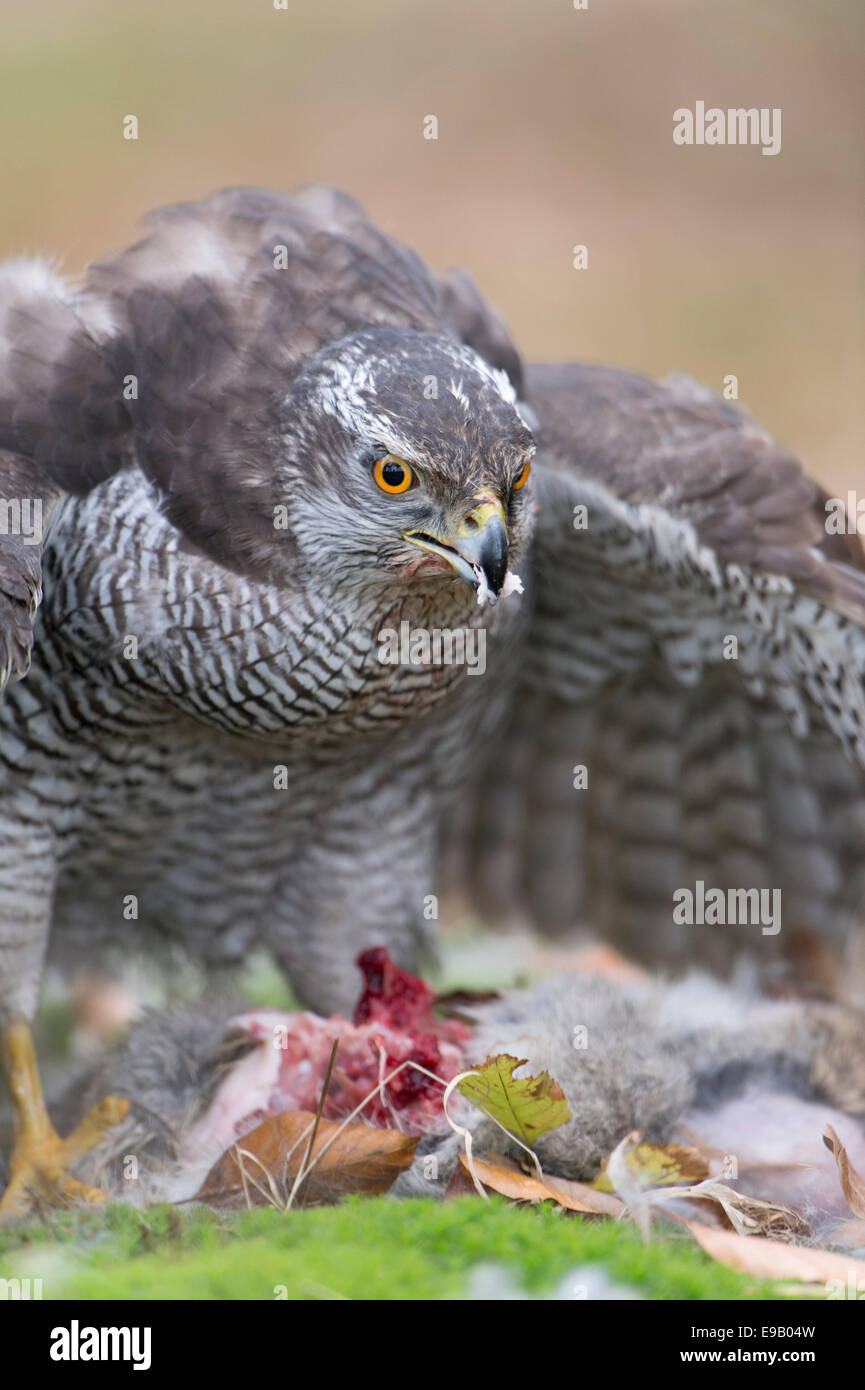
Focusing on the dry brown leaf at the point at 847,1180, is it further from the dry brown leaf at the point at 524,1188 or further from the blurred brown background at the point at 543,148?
the blurred brown background at the point at 543,148

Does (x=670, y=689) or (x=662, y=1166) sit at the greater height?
(x=670, y=689)

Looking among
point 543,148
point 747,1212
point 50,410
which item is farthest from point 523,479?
point 543,148

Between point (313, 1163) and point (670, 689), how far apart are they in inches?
76.1

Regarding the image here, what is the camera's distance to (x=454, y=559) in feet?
9.52

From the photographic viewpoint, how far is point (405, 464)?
2906 millimetres

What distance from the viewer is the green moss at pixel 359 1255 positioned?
2.38 meters

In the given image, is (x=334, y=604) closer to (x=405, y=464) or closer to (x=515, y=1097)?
(x=405, y=464)

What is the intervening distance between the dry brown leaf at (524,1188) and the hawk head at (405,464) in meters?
1.08

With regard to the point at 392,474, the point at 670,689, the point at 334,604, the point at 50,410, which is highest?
the point at 50,410

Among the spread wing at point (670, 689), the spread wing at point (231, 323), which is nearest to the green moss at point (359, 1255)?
the spread wing at point (231, 323)
